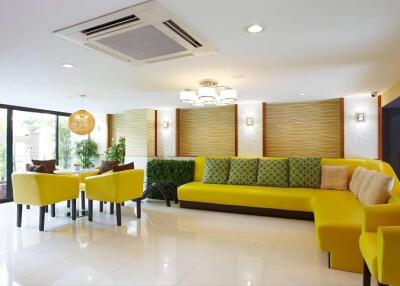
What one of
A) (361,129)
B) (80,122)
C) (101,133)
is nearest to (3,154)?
(101,133)

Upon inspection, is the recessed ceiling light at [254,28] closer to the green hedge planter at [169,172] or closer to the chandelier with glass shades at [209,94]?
the chandelier with glass shades at [209,94]

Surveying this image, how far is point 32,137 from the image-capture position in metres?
6.68

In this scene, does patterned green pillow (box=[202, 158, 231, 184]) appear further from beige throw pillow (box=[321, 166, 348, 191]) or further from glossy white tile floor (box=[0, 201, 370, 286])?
beige throw pillow (box=[321, 166, 348, 191])

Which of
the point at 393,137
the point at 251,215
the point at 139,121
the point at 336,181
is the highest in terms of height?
the point at 139,121

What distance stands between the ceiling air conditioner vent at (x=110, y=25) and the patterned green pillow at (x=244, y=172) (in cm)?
386

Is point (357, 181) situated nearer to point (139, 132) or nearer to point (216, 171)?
point (216, 171)

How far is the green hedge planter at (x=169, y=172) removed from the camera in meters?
5.84

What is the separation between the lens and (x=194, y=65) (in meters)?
3.17

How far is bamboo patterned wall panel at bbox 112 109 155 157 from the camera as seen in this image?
6754 mm

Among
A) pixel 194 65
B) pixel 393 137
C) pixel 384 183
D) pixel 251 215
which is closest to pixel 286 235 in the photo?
pixel 251 215

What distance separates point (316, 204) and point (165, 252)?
2125 mm

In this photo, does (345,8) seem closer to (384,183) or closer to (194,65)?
(194,65)

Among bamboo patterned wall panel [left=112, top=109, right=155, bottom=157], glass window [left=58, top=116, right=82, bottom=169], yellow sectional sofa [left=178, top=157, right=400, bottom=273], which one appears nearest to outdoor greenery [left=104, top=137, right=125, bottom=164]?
bamboo patterned wall panel [left=112, top=109, right=155, bottom=157]

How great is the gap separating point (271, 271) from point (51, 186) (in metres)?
3.34
